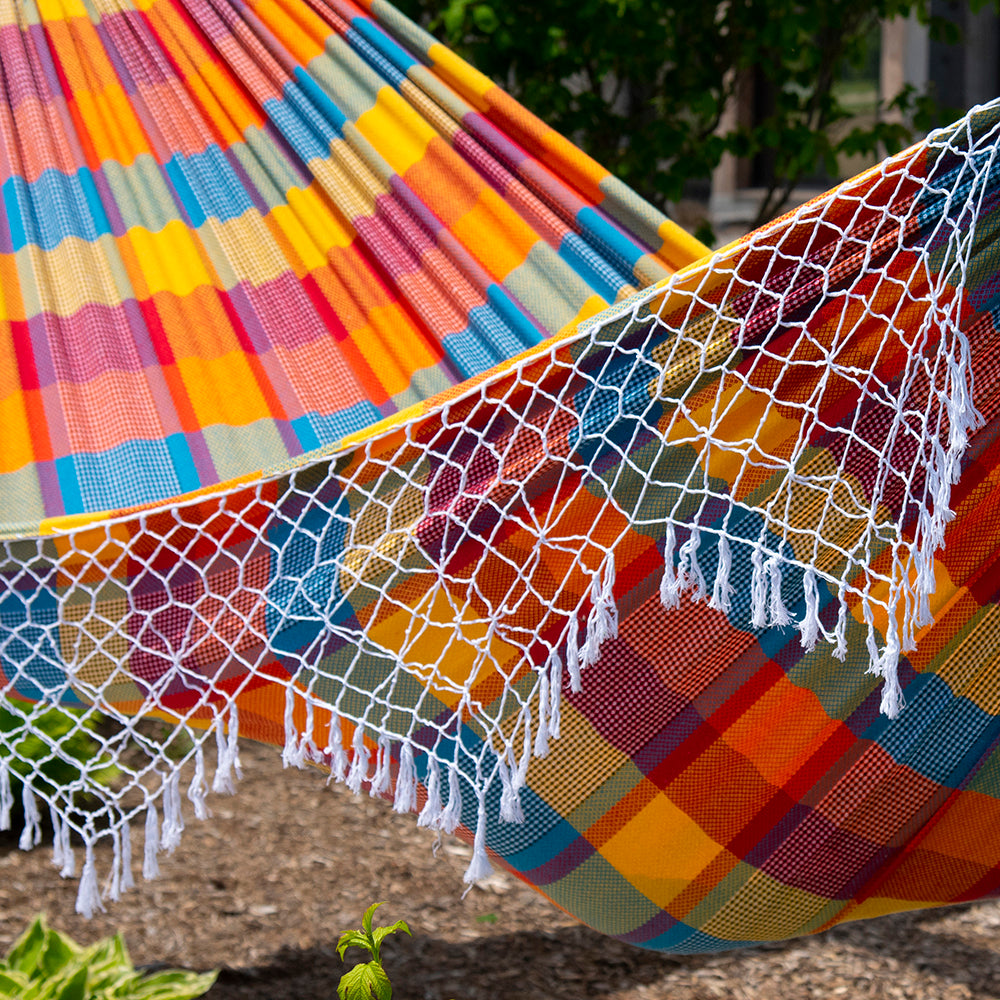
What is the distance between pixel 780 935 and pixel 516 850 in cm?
32

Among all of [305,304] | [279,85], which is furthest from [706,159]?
[305,304]

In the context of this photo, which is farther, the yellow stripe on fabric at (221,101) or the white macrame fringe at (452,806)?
the yellow stripe on fabric at (221,101)

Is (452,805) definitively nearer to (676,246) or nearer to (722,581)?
(722,581)

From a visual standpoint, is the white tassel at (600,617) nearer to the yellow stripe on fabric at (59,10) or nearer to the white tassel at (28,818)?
the white tassel at (28,818)

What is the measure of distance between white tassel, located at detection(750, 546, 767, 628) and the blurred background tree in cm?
146

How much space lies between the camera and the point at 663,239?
134 cm

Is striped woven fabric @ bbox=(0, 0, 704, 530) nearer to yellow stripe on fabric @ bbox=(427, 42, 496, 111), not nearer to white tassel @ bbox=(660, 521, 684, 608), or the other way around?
yellow stripe on fabric @ bbox=(427, 42, 496, 111)

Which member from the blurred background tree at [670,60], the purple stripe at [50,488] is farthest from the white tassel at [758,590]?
the blurred background tree at [670,60]

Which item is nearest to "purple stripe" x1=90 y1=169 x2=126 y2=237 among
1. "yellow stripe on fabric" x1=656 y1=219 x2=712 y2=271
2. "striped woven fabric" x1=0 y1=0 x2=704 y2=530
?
"striped woven fabric" x1=0 y1=0 x2=704 y2=530

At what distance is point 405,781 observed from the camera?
1.07m

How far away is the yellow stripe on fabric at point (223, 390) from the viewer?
4.39 ft

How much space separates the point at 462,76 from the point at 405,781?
897mm

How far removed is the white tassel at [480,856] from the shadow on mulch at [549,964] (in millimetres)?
847

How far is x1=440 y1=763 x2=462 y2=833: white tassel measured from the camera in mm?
1078
